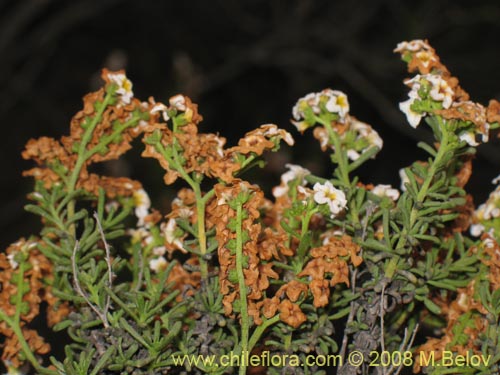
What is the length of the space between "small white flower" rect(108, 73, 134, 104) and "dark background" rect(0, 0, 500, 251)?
1697mm

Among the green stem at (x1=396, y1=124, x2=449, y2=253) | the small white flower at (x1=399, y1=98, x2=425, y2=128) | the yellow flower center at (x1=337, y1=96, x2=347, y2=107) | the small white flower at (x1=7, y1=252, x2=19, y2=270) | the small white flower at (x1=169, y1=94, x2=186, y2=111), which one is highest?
the yellow flower center at (x1=337, y1=96, x2=347, y2=107)

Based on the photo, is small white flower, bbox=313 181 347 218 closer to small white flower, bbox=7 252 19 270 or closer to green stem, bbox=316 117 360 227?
green stem, bbox=316 117 360 227

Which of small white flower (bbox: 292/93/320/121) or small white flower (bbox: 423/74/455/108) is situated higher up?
small white flower (bbox: 292/93/320/121)

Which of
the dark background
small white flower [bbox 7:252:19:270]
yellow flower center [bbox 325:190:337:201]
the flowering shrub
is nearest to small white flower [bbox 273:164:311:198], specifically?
the flowering shrub

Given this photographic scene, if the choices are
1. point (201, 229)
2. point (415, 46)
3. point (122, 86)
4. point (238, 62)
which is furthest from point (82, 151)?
point (238, 62)

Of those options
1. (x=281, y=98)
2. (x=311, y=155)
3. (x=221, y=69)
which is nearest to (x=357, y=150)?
(x=311, y=155)

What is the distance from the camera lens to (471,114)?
81cm

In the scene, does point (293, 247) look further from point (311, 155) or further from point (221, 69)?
point (221, 69)

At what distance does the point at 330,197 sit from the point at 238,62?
2467mm

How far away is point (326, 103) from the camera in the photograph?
0.92 m

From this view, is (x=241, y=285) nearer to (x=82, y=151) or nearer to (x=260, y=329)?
(x=260, y=329)

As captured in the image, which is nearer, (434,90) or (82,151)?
(434,90)

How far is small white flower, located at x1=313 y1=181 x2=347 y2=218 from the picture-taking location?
797 mm

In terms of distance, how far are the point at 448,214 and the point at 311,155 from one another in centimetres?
216
